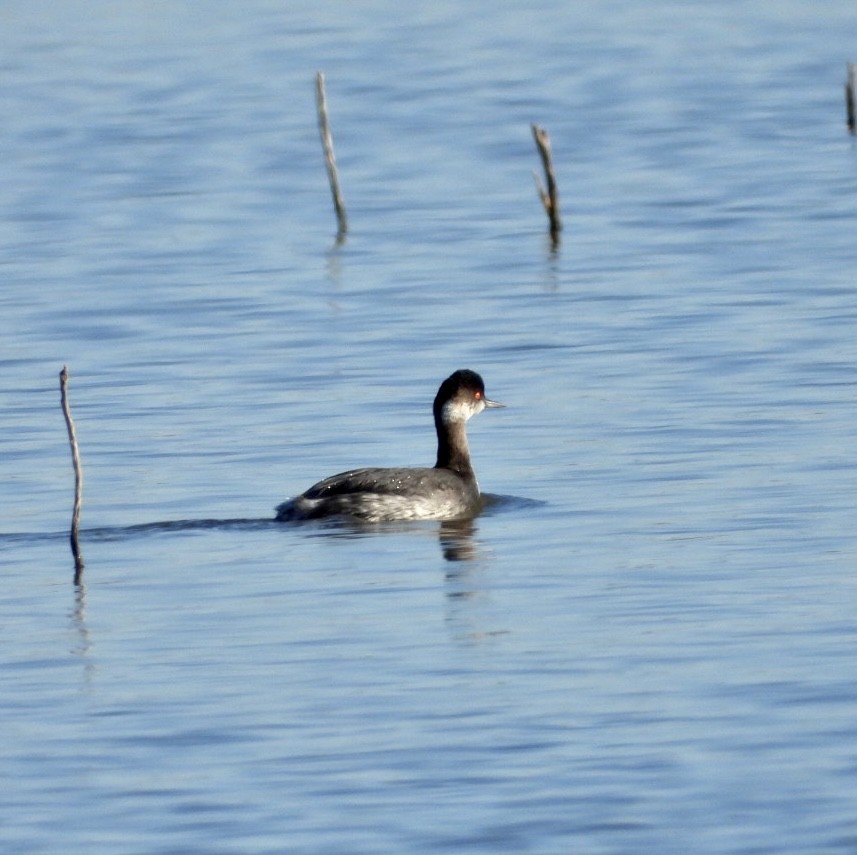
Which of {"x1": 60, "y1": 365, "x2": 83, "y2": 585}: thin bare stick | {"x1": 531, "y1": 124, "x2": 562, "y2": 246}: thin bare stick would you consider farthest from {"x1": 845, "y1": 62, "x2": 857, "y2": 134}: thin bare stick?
{"x1": 60, "y1": 365, "x2": 83, "y2": 585}: thin bare stick

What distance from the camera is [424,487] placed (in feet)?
57.2

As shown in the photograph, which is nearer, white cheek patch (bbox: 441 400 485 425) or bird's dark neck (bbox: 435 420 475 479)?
bird's dark neck (bbox: 435 420 475 479)

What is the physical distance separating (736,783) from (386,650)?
123 inches

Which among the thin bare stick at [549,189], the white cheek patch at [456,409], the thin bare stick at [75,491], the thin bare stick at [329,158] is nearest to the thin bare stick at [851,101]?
the thin bare stick at [549,189]

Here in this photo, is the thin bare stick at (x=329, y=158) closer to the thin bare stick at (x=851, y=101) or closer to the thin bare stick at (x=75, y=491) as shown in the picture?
the thin bare stick at (x=851, y=101)

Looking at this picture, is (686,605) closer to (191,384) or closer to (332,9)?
(191,384)

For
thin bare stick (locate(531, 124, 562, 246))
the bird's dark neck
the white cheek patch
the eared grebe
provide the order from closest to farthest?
1. the eared grebe
2. the bird's dark neck
3. the white cheek patch
4. thin bare stick (locate(531, 124, 562, 246))

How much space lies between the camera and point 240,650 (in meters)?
13.1

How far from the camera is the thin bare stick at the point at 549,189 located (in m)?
31.4

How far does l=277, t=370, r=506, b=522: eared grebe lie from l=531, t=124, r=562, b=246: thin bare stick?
12.9 metres

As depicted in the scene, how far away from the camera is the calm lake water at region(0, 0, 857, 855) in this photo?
1064 centimetres

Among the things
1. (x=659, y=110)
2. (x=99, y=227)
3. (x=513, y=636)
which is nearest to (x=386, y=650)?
(x=513, y=636)

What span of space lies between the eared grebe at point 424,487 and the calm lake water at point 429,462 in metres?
0.21

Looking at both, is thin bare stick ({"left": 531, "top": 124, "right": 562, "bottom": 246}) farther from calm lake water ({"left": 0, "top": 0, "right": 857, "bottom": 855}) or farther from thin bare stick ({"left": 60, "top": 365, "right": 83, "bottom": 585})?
thin bare stick ({"left": 60, "top": 365, "right": 83, "bottom": 585})
